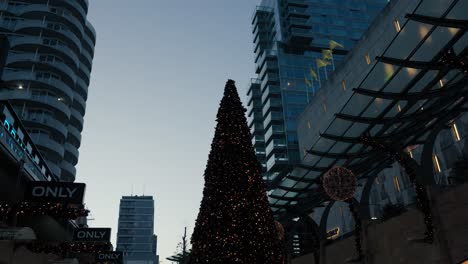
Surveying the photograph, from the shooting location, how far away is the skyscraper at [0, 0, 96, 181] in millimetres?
58312

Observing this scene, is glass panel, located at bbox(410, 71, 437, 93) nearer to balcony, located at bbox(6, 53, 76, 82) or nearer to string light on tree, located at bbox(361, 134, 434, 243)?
string light on tree, located at bbox(361, 134, 434, 243)

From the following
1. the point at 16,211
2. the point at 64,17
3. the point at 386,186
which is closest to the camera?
the point at 16,211

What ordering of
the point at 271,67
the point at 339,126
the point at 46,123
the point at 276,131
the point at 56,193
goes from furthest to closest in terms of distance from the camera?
the point at 271,67 < the point at 276,131 < the point at 46,123 < the point at 339,126 < the point at 56,193

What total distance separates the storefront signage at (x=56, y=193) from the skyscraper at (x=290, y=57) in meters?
66.4

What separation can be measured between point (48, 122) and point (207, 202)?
55.3 metres

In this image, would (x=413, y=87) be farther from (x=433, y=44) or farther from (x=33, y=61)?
(x=33, y=61)

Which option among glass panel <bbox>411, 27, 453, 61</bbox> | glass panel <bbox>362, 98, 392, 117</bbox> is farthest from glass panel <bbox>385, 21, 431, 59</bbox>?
glass panel <bbox>362, 98, 392, 117</bbox>

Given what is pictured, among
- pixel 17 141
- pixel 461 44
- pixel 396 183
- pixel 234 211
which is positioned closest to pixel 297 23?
pixel 396 183

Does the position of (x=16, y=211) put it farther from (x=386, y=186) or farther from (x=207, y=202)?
(x=386, y=186)

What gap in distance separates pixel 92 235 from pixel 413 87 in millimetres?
21081

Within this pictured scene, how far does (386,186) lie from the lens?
1160 inches

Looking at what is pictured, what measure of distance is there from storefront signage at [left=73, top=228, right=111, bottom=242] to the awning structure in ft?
46.7

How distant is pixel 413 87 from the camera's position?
1407cm

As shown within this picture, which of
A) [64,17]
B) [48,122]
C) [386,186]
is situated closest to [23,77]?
[48,122]
